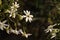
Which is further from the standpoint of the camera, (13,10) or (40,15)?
(40,15)

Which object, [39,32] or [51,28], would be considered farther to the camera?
[39,32]

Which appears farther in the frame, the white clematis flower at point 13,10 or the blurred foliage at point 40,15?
the blurred foliage at point 40,15

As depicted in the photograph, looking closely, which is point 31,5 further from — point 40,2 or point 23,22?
point 23,22

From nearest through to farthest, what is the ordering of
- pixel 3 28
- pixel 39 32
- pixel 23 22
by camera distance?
pixel 3 28 < pixel 23 22 < pixel 39 32

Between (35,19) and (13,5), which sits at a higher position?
(13,5)

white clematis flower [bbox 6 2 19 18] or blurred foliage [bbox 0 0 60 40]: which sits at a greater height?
white clematis flower [bbox 6 2 19 18]

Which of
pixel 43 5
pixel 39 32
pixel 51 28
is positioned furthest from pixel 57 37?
pixel 43 5

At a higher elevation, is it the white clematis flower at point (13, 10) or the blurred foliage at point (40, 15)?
the white clematis flower at point (13, 10)

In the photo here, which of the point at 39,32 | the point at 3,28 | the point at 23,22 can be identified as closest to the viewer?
the point at 3,28

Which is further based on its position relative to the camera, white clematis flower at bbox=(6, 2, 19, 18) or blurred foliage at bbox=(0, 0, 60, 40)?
blurred foliage at bbox=(0, 0, 60, 40)

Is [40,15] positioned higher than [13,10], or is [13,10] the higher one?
[13,10]

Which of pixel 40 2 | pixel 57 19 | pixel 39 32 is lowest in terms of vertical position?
pixel 39 32
